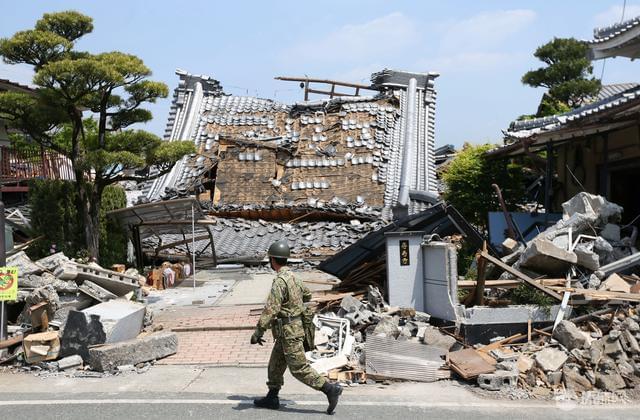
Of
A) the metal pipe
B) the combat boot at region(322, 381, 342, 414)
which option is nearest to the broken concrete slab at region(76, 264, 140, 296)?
the combat boot at region(322, 381, 342, 414)

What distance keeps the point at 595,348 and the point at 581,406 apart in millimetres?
1160

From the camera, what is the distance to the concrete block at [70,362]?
8.39 metres

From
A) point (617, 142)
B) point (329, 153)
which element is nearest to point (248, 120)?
point (329, 153)

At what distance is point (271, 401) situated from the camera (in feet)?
21.8

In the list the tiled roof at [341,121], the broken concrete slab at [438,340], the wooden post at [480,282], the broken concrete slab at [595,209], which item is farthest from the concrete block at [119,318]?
the tiled roof at [341,121]

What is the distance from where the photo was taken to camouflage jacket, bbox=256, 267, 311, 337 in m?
6.43

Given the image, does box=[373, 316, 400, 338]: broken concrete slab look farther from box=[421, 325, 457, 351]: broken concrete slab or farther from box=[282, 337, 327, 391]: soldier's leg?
box=[282, 337, 327, 391]: soldier's leg

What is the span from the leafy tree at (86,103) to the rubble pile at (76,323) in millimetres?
3158

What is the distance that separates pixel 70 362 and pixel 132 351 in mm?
812

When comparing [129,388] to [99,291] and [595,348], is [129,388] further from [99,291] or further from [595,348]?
[595,348]

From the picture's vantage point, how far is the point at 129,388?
24.6 ft

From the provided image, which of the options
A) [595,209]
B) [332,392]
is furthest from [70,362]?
[595,209]

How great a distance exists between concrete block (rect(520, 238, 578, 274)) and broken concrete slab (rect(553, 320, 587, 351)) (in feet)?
5.39

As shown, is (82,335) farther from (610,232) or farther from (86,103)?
(610,232)
